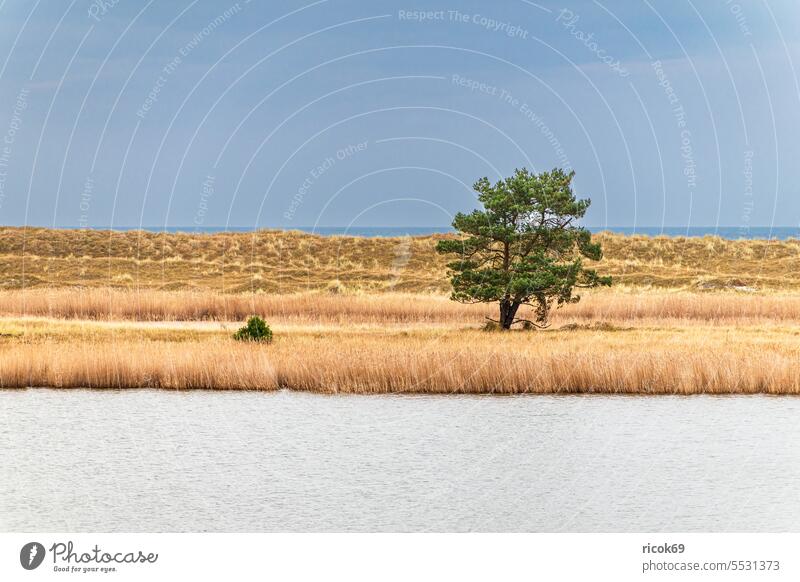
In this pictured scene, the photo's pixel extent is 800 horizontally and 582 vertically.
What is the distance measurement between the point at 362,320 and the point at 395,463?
72.3 feet

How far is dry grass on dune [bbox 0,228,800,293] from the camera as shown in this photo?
53625 millimetres

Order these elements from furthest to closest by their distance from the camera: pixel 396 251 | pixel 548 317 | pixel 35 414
Answer: pixel 396 251, pixel 548 317, pixel 35 414

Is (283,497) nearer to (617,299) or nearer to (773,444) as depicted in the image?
(773,444)

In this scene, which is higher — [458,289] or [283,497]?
[458,289]

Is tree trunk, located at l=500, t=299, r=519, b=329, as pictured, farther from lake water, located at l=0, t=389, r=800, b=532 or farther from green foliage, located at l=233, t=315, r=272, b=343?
lake water, located at l=0, t=389, r=800, b=532

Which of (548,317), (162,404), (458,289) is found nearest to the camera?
(162,404)

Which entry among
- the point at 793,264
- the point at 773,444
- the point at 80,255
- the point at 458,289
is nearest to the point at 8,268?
the point at 80,255

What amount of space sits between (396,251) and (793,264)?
24623mm

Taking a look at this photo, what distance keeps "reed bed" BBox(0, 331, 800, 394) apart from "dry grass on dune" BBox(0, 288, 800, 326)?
503 inches

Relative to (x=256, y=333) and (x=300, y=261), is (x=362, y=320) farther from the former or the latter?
(x=300, y=261)

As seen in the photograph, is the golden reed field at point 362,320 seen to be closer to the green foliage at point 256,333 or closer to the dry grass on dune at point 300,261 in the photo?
the dry grass on dune at point 300,261

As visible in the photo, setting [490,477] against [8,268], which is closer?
[490,477]

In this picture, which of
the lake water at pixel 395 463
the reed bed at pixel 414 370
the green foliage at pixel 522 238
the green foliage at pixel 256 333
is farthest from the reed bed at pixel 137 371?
the green foliage at pixel 522 238

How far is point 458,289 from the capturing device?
35156 mm
